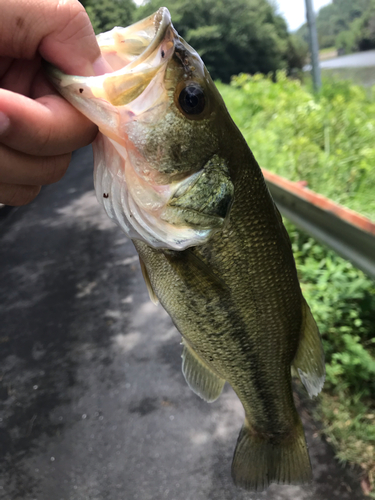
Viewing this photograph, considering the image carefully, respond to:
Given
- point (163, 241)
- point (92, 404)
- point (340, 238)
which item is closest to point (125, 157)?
point (163, 241)

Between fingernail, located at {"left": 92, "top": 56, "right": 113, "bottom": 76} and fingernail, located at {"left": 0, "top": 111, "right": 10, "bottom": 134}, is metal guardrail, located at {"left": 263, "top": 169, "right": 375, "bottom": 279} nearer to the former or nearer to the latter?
fingernail, located at {"left": 92, "top": 56, "right": 113, "bottom": 76}

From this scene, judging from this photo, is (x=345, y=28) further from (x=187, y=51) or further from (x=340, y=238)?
(x=187, y=51)

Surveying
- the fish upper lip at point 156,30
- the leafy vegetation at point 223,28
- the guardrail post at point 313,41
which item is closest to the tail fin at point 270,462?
the fish upper lip at point 156,30

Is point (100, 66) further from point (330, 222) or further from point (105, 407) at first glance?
point (105, 407)

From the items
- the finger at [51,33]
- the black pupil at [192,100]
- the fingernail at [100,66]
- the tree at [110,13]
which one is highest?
the tree at [110,13]

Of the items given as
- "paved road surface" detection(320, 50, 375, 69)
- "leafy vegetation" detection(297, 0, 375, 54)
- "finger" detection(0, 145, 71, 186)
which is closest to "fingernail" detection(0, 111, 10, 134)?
"finger" detection(0, 145, 71, 186)

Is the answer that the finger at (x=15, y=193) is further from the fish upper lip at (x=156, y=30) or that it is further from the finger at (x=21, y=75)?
the fish upper lip at (x=156, y=30)
